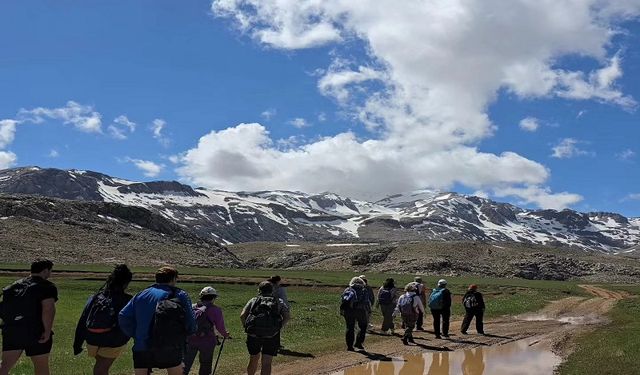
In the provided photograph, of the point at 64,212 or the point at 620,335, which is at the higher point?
the point at 64,212

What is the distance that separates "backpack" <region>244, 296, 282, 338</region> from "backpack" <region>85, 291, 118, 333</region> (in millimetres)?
3544

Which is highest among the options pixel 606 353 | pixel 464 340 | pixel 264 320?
pixel 264 320

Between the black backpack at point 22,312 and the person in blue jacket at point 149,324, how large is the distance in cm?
203

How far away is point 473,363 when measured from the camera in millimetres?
18734

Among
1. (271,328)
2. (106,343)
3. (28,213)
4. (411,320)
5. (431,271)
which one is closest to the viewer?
(106,343)

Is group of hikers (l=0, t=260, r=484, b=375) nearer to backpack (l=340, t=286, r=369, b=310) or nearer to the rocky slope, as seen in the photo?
backpack (l=340, t=286, r=369, b=310)

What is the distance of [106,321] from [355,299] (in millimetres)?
10799

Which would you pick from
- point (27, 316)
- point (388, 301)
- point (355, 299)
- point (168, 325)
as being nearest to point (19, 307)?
point (27, 316)

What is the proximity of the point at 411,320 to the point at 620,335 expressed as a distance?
9.34 m

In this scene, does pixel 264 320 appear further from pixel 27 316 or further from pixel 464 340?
pixel 464 340

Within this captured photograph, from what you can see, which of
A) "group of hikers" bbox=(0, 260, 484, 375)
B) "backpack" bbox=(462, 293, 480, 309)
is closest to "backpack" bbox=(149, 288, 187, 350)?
"group of hikers" bbox=(0, 260, 484, 375)

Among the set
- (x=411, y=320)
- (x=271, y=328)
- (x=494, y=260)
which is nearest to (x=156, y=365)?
(x=271, y=328)

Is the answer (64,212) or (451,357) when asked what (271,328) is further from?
(64,212)

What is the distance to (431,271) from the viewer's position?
433ft
